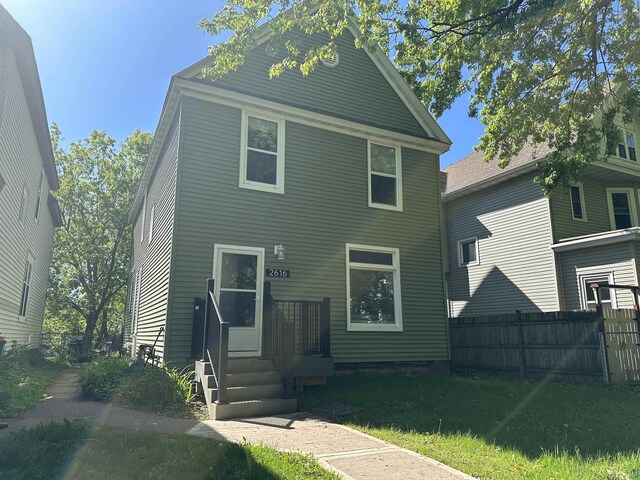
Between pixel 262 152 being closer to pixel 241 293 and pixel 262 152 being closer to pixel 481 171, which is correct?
pixel 241 293

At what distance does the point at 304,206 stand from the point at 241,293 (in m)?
2.45

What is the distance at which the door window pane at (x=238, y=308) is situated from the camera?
29.9 ft

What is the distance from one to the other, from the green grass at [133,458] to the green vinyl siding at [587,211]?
14128mm

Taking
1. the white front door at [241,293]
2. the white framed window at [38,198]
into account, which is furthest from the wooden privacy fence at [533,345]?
the white framed window at [38,198]

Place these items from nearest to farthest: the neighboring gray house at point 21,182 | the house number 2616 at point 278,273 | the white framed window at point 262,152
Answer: the neighboring gray house at point 21,182 < the house number 2616 at point 278,273 < the white framed window at point 262,152

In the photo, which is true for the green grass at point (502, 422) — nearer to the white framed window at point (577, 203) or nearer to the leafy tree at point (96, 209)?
the white framed window at point (577, 203)

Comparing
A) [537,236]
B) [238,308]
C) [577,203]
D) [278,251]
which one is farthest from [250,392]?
[577,203]

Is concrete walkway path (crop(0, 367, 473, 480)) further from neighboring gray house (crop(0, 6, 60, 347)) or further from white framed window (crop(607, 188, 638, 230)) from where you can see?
white framed window (crop(607, 188, 638, 230))

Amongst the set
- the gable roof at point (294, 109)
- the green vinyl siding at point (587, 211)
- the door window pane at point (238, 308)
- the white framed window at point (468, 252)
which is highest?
the gable roof at point (294, 109)

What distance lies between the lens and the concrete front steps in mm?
6598

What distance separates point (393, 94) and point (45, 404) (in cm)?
1032

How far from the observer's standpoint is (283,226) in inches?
394

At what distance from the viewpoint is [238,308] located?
925cm

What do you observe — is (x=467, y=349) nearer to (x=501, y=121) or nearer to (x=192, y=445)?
(x=501, y=121)
